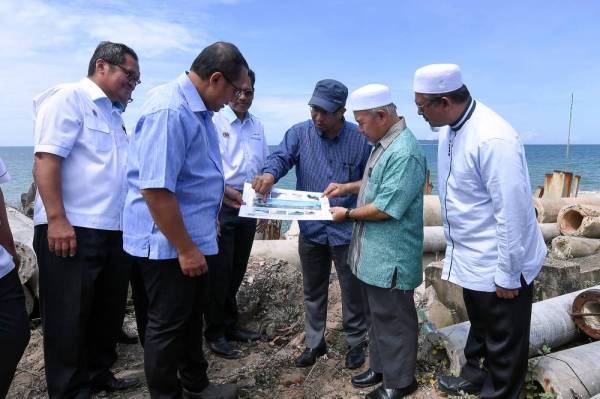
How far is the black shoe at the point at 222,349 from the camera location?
3.87 m

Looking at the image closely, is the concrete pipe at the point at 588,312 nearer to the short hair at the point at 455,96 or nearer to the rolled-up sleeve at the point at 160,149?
the short hair at the point at 455,96

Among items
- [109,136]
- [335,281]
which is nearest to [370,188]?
[109,136]

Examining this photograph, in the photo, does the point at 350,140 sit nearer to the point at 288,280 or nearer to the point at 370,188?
the point at 370,188

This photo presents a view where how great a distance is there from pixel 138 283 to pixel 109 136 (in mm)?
1058

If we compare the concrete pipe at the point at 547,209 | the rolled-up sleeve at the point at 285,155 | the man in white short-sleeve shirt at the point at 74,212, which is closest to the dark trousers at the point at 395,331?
the rolled-up sleeve at the point at 285,155

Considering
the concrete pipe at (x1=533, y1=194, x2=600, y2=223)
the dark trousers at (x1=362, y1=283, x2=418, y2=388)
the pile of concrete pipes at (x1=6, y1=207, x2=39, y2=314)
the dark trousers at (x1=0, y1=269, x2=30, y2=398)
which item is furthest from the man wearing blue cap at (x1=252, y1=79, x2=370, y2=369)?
the concrete pipe at (x1=533, y1=194, x2=600, y2=223)

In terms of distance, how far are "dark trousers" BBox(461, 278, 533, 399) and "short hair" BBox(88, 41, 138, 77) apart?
2715mm

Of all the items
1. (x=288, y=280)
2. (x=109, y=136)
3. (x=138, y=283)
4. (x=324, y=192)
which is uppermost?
(x=109, y=136)

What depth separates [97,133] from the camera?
296 centimetres

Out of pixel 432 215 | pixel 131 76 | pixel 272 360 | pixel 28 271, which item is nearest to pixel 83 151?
pixel 131 76

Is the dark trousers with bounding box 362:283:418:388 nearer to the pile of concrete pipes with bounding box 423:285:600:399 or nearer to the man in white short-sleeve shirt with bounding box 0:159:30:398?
the pile of concrete pipes with bounding box 423:285:600:399

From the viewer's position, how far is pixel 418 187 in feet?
9.33

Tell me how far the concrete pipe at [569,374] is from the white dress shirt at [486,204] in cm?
78

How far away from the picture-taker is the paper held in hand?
3012 mm
